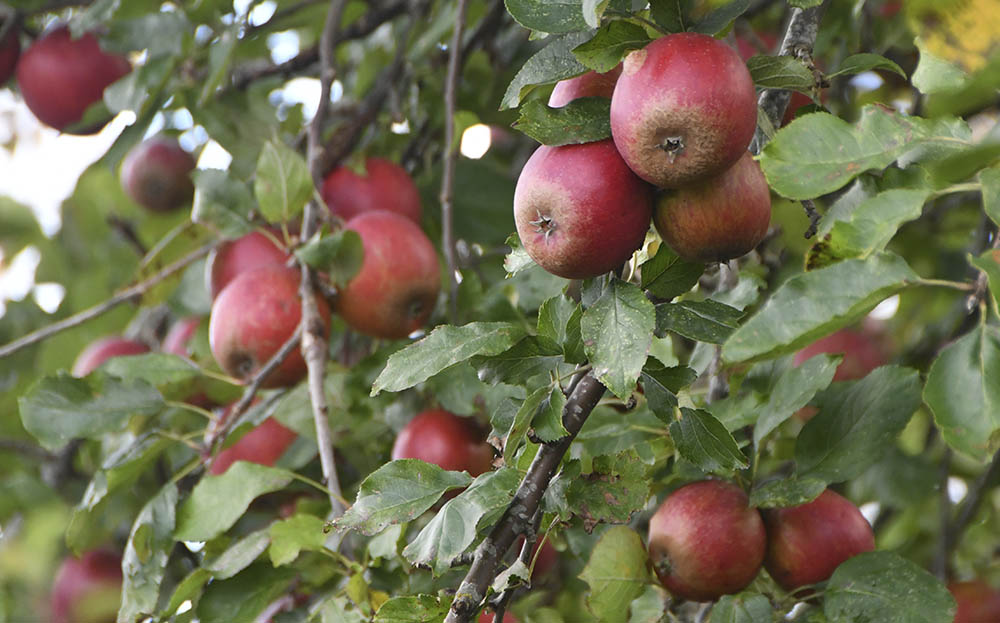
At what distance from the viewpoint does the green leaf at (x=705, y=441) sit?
96 cm

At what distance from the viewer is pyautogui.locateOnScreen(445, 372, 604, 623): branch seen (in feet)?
2.90

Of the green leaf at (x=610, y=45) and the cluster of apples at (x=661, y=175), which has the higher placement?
the green leaf at (x=610, y=45)

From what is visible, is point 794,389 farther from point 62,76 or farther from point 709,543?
point 62,76

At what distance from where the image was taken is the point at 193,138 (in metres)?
2.60

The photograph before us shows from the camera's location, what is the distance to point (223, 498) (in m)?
1.33

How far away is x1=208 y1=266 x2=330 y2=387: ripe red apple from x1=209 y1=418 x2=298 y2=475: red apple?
0.53 feet

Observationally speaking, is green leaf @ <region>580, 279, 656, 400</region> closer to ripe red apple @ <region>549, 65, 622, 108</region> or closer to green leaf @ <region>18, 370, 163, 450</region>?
ripe red apple @ <region>549, 65, 622, 108</region>

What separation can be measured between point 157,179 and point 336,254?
3.76 feet

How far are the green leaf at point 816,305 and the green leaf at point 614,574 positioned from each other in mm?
432

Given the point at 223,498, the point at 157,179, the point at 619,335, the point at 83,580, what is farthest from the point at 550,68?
the point at 157,179

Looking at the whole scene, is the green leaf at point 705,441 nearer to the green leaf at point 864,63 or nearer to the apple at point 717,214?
the apple at point 717,214

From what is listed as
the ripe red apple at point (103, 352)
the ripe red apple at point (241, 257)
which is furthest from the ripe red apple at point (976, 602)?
the ripe red apple at point (103, 352)

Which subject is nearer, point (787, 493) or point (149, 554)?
point (787, 493)

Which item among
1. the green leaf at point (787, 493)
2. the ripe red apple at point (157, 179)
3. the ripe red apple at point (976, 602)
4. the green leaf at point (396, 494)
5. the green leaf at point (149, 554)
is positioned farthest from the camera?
the ripe red apple at point (157, 179)
